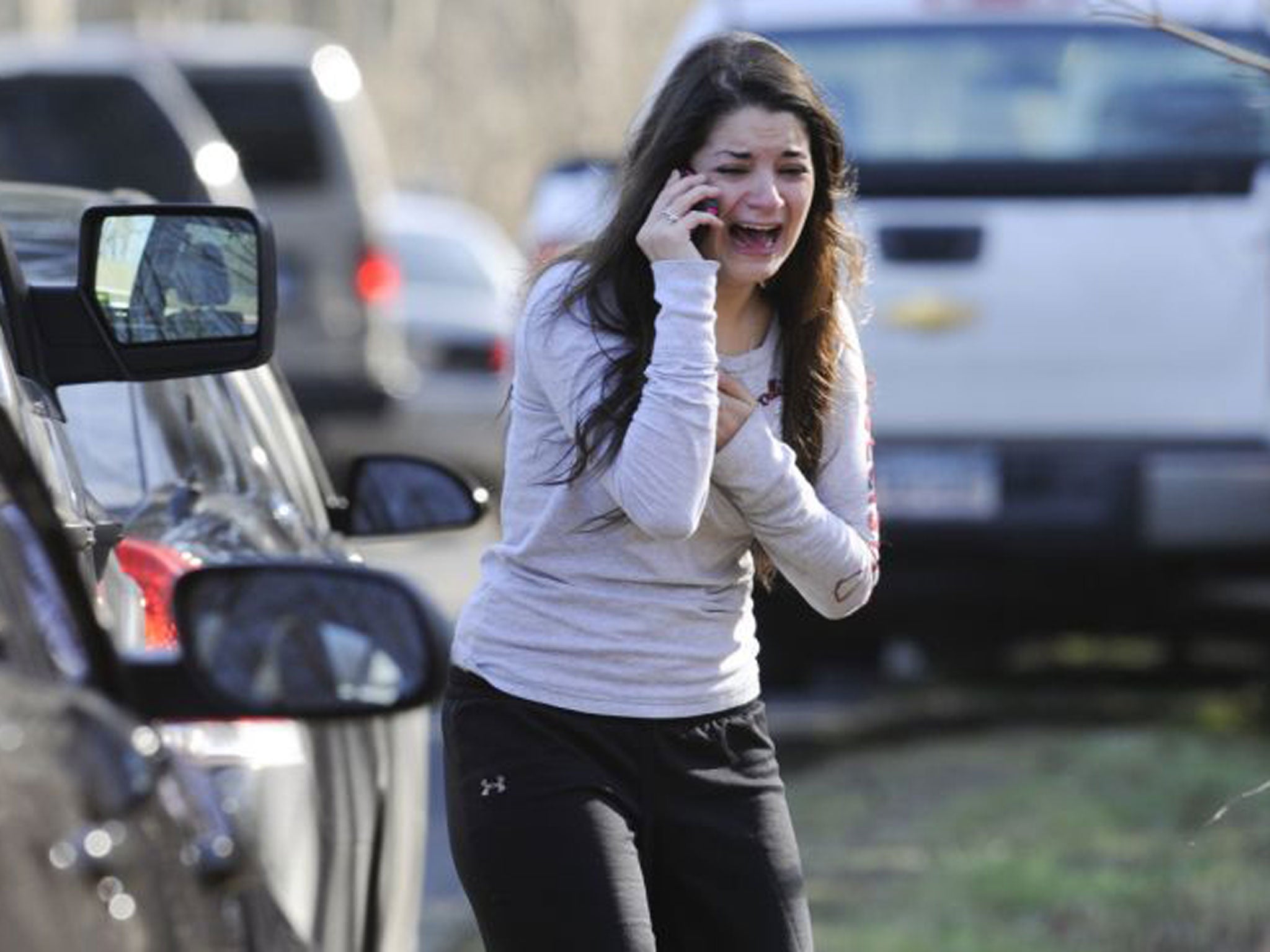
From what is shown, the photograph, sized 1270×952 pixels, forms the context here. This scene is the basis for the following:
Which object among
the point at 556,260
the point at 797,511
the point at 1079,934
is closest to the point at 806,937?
the point at 797,511

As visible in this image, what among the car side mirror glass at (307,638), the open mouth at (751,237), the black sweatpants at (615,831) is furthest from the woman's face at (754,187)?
the car side mirror glass at (307,638)

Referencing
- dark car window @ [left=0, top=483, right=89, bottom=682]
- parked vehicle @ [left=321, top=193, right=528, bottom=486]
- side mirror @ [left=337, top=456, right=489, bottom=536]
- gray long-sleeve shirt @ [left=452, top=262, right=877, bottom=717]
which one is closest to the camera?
dark car window @ [left=0, top=483, right=89, bottom=682]

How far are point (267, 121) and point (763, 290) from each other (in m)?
12.2

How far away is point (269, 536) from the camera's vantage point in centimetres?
474

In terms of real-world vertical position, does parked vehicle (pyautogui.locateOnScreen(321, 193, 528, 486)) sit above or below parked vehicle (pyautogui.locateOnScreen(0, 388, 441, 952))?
below

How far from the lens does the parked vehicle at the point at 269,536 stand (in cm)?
412

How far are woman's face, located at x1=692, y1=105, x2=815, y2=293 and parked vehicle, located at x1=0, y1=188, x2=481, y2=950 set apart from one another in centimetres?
69

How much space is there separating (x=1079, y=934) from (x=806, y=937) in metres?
2.92

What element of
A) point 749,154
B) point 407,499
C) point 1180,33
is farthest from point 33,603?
point 407,499

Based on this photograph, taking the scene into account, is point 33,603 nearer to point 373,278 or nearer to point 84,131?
point 84,131

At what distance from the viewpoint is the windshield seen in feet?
30.9

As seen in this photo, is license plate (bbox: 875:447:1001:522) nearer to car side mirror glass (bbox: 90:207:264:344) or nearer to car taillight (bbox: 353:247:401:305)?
car side mirror glass (bbox: 90:207:264:344)

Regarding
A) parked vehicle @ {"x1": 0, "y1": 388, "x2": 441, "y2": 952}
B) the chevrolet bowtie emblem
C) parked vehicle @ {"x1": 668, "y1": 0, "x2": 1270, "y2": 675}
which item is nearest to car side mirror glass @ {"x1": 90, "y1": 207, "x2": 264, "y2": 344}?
parked vehicle @ {"x1": 0, "y1": 388, "x2": 441, "y2": 952}

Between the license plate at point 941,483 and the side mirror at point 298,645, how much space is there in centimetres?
616
